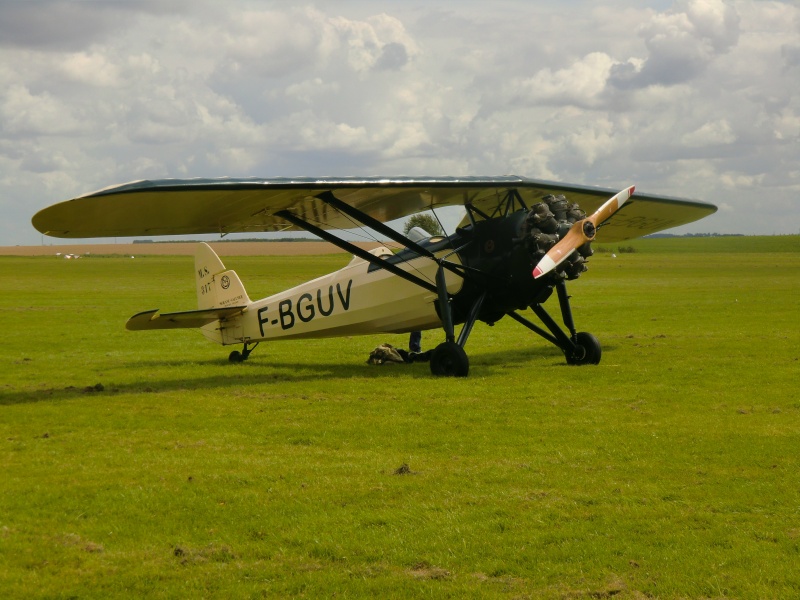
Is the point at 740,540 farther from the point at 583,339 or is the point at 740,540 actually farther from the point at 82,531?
the point at 583,339

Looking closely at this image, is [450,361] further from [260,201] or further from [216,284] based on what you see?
[216,284]

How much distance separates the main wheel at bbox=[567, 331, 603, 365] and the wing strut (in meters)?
2.61

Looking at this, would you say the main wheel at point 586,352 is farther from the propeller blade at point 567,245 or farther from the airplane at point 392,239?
the propeller blade at point 567,245

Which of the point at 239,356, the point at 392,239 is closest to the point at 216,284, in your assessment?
the point at 239,356

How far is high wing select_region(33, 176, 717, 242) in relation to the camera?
38.7 feet

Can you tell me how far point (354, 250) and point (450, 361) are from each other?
7.70 ft

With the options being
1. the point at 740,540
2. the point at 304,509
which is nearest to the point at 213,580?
the point at 304,509

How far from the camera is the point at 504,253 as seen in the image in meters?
14.2

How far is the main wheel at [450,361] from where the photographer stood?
548 inches

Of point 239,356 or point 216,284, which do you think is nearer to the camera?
point 239,356

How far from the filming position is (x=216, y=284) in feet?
61.1

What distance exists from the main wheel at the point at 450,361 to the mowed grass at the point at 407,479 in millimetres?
286

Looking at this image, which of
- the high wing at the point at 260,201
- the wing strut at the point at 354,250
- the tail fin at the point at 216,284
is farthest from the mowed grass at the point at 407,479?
the high wing at the point at 260,201

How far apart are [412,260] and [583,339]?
315 centimetres
